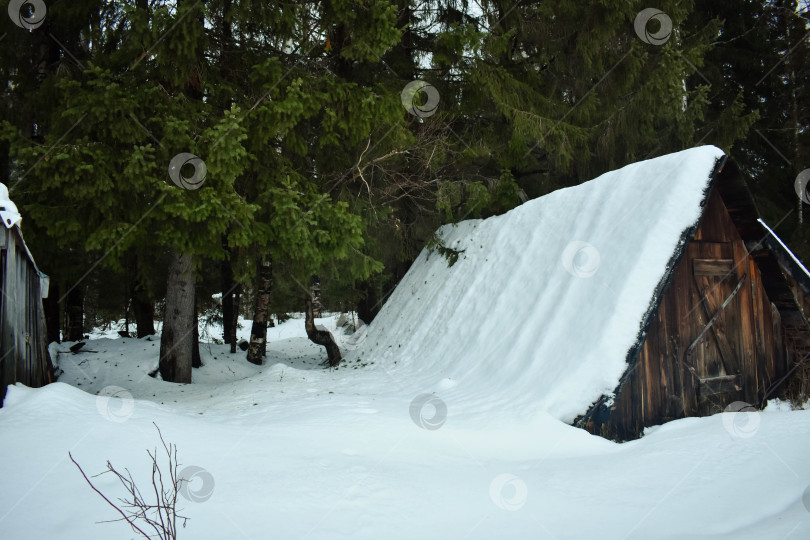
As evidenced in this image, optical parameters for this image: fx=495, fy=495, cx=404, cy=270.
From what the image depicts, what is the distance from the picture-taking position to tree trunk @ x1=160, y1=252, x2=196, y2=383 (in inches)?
395

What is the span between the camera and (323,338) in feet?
42.7

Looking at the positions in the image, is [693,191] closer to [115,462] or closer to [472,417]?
[472,417]

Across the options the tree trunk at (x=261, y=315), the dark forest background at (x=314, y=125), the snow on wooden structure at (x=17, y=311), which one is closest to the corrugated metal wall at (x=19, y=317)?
the snow on wooden structure at (x=17, y=311)

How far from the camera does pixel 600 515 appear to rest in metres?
3.69

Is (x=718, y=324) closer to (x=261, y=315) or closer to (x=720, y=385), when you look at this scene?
(x=720, y=385)

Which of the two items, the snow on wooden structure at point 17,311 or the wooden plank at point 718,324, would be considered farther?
the wooden plank at point 718,324

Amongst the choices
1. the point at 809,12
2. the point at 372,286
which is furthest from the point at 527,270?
the point at 809,12

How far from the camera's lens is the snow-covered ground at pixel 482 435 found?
3471 millimetres

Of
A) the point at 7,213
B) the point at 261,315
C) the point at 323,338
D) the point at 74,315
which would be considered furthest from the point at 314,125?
the point at 74,315

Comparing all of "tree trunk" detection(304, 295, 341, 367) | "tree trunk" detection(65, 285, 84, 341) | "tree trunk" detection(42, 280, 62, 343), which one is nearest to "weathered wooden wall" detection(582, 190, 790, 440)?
"tree trunk" detection(304, 295, 341, 367)

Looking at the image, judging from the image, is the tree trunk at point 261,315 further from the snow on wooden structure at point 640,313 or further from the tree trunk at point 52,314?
the snow on wooden structure at point 640,313

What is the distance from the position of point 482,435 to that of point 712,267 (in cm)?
424

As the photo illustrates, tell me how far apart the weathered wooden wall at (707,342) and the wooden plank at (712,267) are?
14 mm

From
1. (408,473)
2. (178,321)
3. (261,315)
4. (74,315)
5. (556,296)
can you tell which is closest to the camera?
(408,473)
